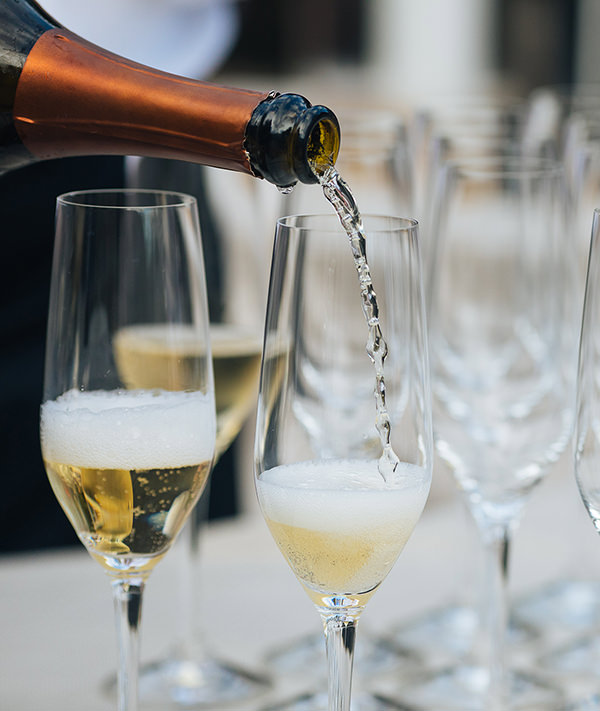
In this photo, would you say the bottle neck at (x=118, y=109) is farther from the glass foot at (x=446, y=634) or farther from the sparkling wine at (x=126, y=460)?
the glass foot at (x=446, y=634)

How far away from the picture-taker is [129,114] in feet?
2.47

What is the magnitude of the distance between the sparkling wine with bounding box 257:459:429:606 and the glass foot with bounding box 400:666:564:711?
29 centimetres

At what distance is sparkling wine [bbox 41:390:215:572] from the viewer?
76 cm

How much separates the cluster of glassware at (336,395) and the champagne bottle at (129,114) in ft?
0.15

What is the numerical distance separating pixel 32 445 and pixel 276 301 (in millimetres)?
1140

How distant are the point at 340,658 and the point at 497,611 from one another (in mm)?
238

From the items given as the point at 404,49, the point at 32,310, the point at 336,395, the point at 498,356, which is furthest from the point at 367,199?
the point at 404,49

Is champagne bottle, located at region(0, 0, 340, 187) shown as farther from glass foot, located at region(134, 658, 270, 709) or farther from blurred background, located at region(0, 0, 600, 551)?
blurred background, located at region(0, 0, 600, 551)

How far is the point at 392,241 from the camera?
72 centimetres

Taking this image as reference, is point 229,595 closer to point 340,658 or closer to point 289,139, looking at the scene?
point 340,658

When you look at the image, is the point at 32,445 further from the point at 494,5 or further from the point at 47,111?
the point at 494,5

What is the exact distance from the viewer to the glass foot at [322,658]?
3.35ft

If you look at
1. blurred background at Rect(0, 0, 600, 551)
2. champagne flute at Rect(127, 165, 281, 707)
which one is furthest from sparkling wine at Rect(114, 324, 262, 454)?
blurred background at Rect(0, 0, 600, 551)

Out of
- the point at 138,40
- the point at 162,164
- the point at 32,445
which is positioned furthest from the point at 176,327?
the point at 138,40
